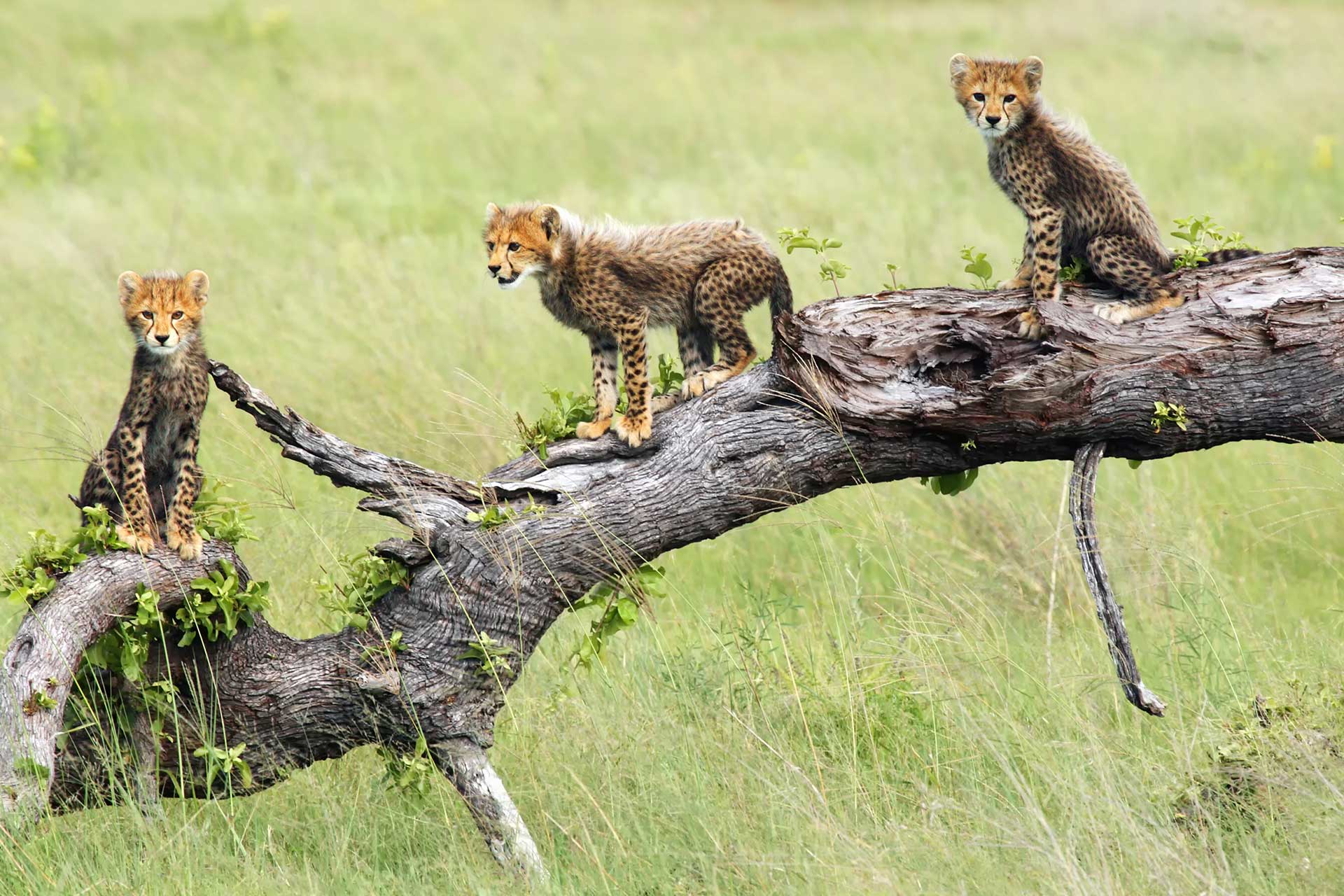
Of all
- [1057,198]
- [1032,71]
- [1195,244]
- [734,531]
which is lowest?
[734,531]

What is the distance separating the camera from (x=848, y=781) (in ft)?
12.8

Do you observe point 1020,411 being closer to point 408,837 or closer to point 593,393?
point 593,393

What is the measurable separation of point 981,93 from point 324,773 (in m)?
2.98

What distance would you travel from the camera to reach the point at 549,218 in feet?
14.3

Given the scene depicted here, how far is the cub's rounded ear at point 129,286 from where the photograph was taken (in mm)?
3879

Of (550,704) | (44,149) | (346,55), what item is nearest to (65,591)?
(550,704)

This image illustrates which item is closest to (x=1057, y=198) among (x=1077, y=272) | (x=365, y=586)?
(x=1077, y=272)

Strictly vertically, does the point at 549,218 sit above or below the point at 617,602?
above

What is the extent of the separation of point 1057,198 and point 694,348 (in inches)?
50.1

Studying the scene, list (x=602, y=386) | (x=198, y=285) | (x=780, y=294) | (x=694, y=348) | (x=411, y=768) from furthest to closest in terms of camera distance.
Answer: (x=694, y=348), (x=780, y=294), (x=602, y=386), (x=198, y=285), (x=411, y=768)

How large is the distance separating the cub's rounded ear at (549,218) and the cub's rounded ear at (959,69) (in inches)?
51.3

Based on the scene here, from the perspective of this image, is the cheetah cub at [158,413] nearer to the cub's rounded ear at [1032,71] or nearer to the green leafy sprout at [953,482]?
the green leafy sprout at [953,482]

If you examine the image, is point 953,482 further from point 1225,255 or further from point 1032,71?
point 1032,71

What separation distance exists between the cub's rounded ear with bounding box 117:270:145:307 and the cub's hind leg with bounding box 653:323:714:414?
1669 millimetres
